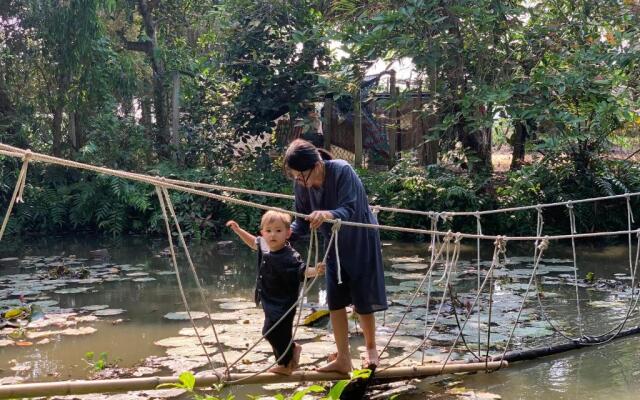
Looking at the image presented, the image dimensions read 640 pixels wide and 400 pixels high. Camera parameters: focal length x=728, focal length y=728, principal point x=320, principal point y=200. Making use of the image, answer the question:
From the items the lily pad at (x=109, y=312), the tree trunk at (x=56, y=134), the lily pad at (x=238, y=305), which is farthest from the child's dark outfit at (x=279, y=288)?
the tree trunk at (x=56, y=134)

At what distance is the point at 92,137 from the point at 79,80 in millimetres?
764

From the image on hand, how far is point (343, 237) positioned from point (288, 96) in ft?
24.6

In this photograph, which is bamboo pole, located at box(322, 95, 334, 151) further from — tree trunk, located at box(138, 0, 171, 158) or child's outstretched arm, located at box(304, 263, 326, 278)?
child's outstretched arm, located at box(304, 263, 326, 278)

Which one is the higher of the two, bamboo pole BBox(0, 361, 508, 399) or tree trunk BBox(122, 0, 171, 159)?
tree trunk BBox(122, 0, 171, 159)

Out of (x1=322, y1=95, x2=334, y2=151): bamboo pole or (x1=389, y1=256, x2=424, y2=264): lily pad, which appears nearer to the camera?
(x1=389, y1=256, x2=424, y2=264): lily pad

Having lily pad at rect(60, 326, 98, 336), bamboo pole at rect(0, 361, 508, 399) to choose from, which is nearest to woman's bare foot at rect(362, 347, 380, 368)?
bamboo pole at rect(0, 361, 508, 399)

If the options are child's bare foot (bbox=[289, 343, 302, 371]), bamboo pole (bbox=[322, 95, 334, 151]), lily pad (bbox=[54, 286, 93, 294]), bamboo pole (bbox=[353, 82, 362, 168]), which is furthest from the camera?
bamboo pole (bbox=[322, 95, 334, 151])

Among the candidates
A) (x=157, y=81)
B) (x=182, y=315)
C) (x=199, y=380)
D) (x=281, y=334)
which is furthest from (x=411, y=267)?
(x=157, y=81)

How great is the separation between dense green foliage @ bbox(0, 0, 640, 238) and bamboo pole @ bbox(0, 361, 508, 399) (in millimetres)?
4280

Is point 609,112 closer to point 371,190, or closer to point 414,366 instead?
point 371,190

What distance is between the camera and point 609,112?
6984 millimetres

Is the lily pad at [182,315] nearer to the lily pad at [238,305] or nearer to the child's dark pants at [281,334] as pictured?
the lily pad at [238,305]

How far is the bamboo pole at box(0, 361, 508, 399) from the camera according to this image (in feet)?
8.38

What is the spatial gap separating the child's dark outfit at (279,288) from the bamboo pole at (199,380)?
4.7 inches
